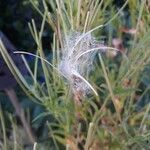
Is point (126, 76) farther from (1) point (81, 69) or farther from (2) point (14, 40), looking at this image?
(2) point (14, 40)

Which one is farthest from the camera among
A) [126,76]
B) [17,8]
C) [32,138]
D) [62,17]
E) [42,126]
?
[17,8]

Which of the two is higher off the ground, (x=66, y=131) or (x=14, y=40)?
(x=66, y=131)

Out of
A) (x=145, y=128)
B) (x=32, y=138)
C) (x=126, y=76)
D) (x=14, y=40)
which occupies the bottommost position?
(x=14, y=40)

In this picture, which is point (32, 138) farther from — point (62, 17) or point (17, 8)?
point (17, 8)

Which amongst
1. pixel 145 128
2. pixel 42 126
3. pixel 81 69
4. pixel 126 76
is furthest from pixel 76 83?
pixel 42 126

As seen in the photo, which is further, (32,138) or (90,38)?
(32,138)

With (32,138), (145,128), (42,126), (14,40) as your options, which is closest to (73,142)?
(145,128)

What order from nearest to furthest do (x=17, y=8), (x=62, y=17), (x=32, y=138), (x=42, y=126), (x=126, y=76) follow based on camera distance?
1. (x=62, y=17)
2. (x=126, y=76)
3. (x=32, y=138)
4. (x=42, y=126)
5. (x=17, y=8)
